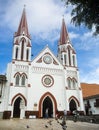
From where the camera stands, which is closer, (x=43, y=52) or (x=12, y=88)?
(x=12, y=88)

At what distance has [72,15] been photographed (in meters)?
9.16

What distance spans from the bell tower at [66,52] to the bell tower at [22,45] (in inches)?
299

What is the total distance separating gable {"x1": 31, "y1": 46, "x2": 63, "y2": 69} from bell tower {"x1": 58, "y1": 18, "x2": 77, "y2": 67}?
6.73 feet

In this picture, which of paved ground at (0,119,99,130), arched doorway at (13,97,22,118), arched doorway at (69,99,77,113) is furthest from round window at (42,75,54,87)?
paved ground at (0,119,99,130)

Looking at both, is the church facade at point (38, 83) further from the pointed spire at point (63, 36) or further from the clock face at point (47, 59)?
the pointed spire at point (63, 36)

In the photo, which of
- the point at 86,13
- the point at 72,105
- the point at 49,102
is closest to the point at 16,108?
the point at 49,102

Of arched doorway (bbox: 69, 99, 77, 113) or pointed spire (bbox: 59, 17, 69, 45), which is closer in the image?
arched doorway (bbox: 69, 99, 77, 113)

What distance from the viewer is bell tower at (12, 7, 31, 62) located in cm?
3272

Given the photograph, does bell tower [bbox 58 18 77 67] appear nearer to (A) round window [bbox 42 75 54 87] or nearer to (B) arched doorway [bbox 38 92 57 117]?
(A) round window [bbox 42 75 54 87]

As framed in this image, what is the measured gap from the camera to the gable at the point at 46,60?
33.0m

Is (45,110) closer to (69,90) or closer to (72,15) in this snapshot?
(69,90)

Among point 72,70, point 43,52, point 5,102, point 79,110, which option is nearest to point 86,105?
point 79,110

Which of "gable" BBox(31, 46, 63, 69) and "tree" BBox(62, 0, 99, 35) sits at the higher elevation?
"gable" BBox(31, 46, 63, 69)

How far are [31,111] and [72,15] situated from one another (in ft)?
75.0
